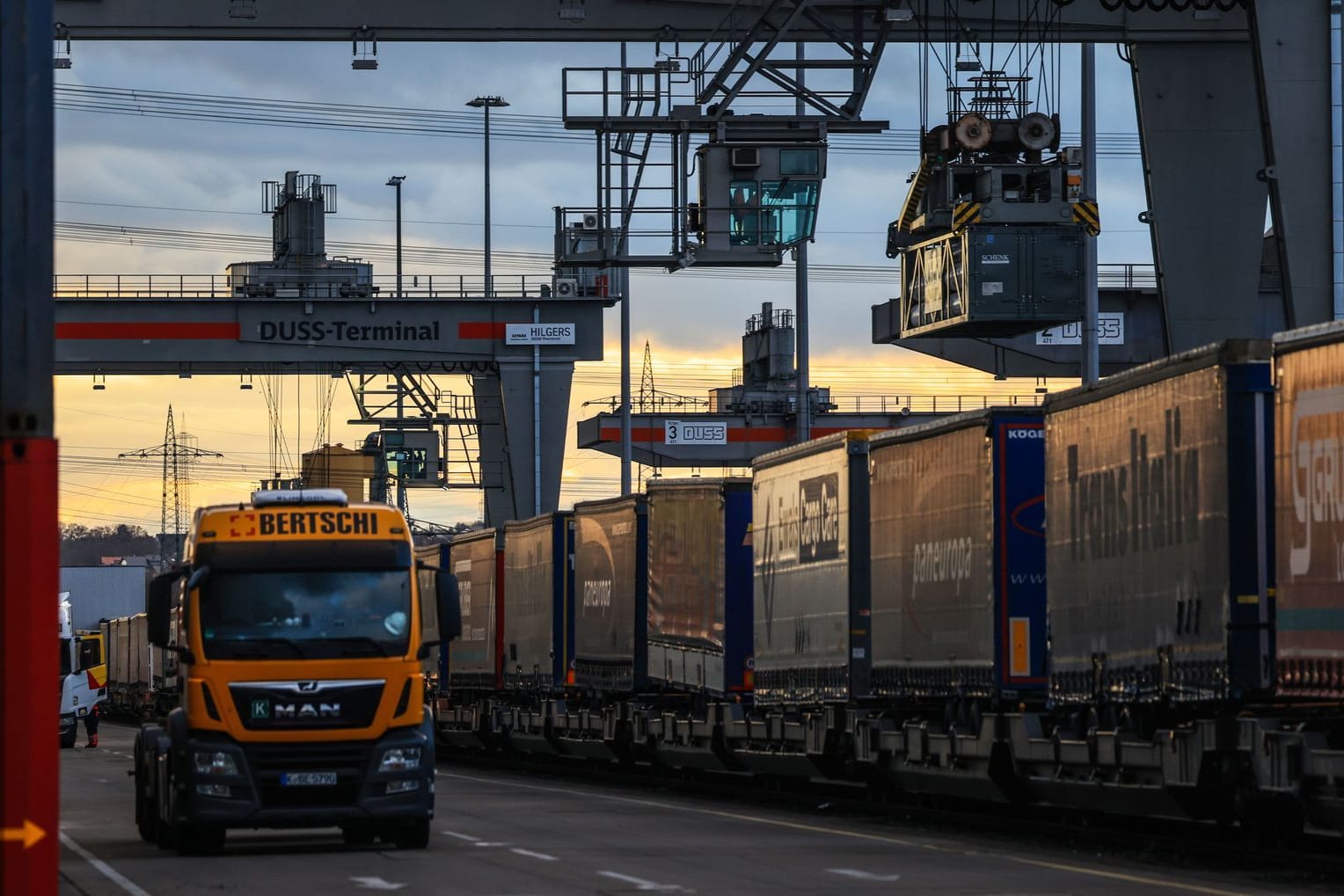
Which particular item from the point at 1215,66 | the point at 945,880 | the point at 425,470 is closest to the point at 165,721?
the point at 945,880

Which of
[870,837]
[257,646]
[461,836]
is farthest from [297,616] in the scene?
[870,837]

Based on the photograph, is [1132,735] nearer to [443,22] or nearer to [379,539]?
[379,539]

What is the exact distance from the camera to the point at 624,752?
3369 centimetres

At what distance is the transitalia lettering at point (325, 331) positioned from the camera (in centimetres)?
5222

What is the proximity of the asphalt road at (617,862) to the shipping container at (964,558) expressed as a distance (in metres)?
1.62

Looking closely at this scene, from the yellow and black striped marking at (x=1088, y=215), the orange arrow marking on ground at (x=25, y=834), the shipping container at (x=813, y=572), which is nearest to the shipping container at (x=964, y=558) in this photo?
the shipping container at (x=813, y=572)

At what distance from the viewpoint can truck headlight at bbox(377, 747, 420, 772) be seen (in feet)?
61.9

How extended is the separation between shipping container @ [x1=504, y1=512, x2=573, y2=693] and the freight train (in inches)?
49.1

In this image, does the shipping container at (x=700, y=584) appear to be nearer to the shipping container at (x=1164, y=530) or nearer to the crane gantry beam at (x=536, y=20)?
the crane gantry beam at (x=536, y=20)

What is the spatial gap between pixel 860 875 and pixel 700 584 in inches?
507

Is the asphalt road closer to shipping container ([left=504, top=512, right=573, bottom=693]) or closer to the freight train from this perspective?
the freight train

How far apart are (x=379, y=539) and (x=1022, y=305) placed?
49.6 feet

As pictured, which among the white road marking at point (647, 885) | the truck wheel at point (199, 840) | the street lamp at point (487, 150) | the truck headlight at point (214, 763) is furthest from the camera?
the street lamp at point (487, 150)

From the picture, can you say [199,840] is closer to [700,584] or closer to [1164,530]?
[1164,530]
